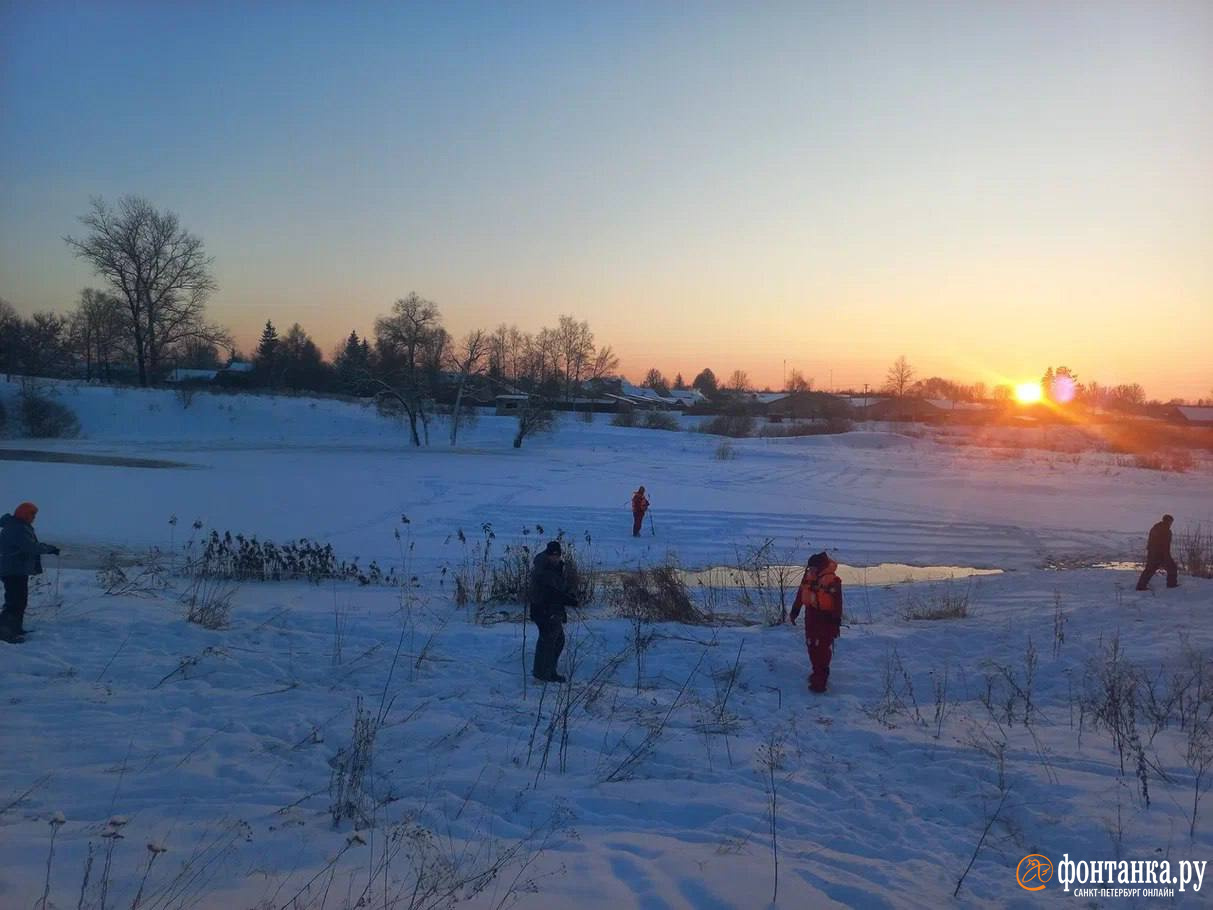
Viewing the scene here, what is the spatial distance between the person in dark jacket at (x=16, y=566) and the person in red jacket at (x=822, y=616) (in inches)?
300

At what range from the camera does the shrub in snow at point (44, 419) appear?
43.3 metres

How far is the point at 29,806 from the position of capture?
4.34 meters

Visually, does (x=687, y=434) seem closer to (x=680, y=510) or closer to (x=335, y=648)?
(x=680, y=510)

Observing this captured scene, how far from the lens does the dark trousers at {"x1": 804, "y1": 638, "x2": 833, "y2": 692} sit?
757cm

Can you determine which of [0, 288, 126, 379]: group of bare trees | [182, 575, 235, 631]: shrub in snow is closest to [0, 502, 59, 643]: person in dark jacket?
[182, 575, 235, 631]: shrub in snow

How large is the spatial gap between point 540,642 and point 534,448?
41.5 meters

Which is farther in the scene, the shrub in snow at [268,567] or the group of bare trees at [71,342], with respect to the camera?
the group of bare trees at [71,342]

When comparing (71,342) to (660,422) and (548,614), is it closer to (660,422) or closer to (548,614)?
(660,422)

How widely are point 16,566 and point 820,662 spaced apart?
8.21 metres

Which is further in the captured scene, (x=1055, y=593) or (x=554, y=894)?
(x=1055, y=593)

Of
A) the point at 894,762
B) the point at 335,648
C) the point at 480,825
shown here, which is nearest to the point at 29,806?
the point at 480,825

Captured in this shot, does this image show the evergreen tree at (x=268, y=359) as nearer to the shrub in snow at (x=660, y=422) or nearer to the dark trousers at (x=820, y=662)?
the shrub in snow at (x=660, y=422)
